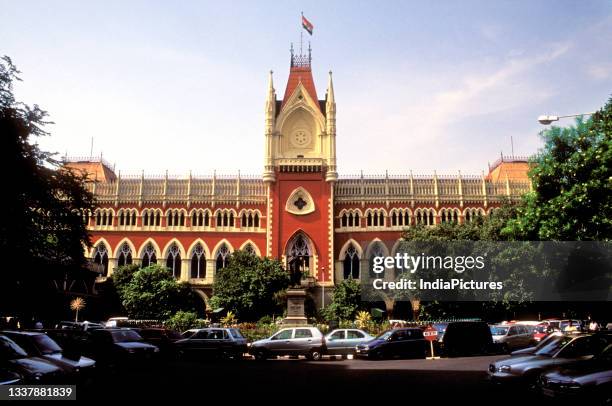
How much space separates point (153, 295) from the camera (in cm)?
4397

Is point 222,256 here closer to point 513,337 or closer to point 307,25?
point 307,25

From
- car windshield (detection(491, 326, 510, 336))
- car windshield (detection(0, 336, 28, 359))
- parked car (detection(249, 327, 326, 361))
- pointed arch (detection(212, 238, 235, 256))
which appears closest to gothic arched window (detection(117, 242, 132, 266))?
pointed arch (detection(212, 238, 235, 256))

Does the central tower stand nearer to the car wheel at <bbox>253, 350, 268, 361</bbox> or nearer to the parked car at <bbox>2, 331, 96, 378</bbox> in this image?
the car wheel at <bbox>253, 350, 268, 361</bbox>

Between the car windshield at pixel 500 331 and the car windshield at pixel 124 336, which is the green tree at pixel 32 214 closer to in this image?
the car windshield at pixel 124 336

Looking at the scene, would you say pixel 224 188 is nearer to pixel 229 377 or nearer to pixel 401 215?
pixel 401 215

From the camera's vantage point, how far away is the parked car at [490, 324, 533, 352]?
26.4m

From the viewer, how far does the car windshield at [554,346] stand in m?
13.9

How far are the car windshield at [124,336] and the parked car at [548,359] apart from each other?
1313 cm

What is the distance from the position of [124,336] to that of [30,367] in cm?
1080

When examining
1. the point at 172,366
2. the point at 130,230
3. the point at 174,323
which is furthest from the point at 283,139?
the point at 172,366

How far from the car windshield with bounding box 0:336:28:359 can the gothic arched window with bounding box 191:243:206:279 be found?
4090 centimetres

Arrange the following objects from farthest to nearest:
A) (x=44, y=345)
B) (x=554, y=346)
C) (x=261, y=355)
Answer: (x=261, y=355), (x=554, y=346), (x=44, y=345)

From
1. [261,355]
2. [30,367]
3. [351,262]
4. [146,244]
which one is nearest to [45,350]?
[30,367]

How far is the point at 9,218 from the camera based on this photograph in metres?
17.0
